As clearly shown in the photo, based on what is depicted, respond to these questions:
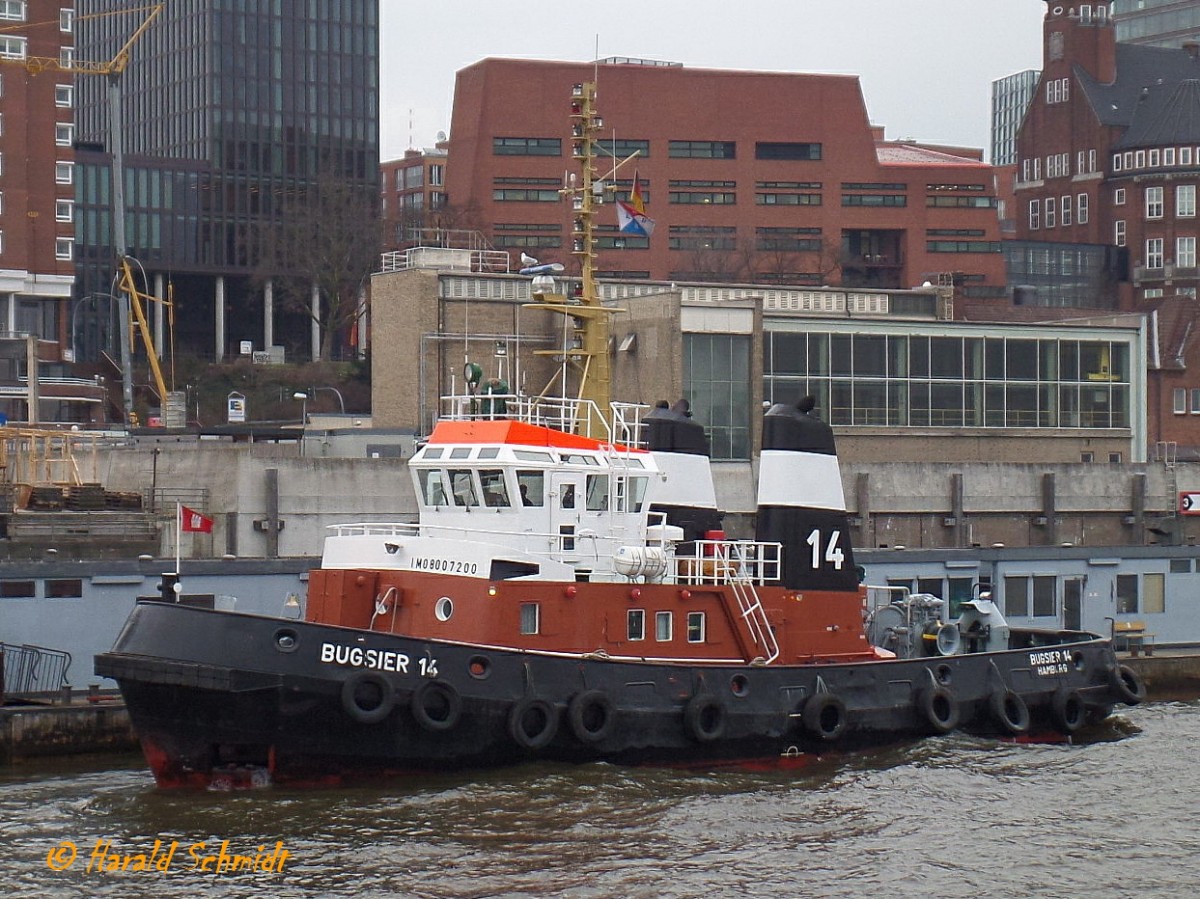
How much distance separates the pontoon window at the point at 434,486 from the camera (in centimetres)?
2483

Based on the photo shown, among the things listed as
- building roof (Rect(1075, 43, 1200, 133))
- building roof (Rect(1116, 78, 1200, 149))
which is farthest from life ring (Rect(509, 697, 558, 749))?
building roof (Rect(1075, 43, 1200, 133))

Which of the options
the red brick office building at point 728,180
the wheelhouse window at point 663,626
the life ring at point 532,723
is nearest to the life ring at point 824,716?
the wheelhouse window at point 663,626

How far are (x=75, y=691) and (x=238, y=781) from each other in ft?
18.0

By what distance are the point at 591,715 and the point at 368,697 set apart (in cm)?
304

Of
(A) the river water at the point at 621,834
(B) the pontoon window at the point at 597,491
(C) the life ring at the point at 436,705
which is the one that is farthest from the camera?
(B) the pontoon window at the point at 597,491

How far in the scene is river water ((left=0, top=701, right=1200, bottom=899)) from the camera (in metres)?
19.0

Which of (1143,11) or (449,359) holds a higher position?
(1143,11)

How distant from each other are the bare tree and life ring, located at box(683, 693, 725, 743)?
5009 cm

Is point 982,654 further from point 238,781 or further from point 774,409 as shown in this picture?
point 238,781

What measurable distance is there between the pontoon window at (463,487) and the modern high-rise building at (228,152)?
5784 centimetres

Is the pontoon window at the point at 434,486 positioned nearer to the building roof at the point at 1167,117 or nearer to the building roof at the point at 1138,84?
the building roof at the point at 1167,117

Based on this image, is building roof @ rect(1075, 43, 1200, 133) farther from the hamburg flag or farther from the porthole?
the porthole

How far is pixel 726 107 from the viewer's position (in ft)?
291

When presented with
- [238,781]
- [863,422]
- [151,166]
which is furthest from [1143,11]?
[238,781]
